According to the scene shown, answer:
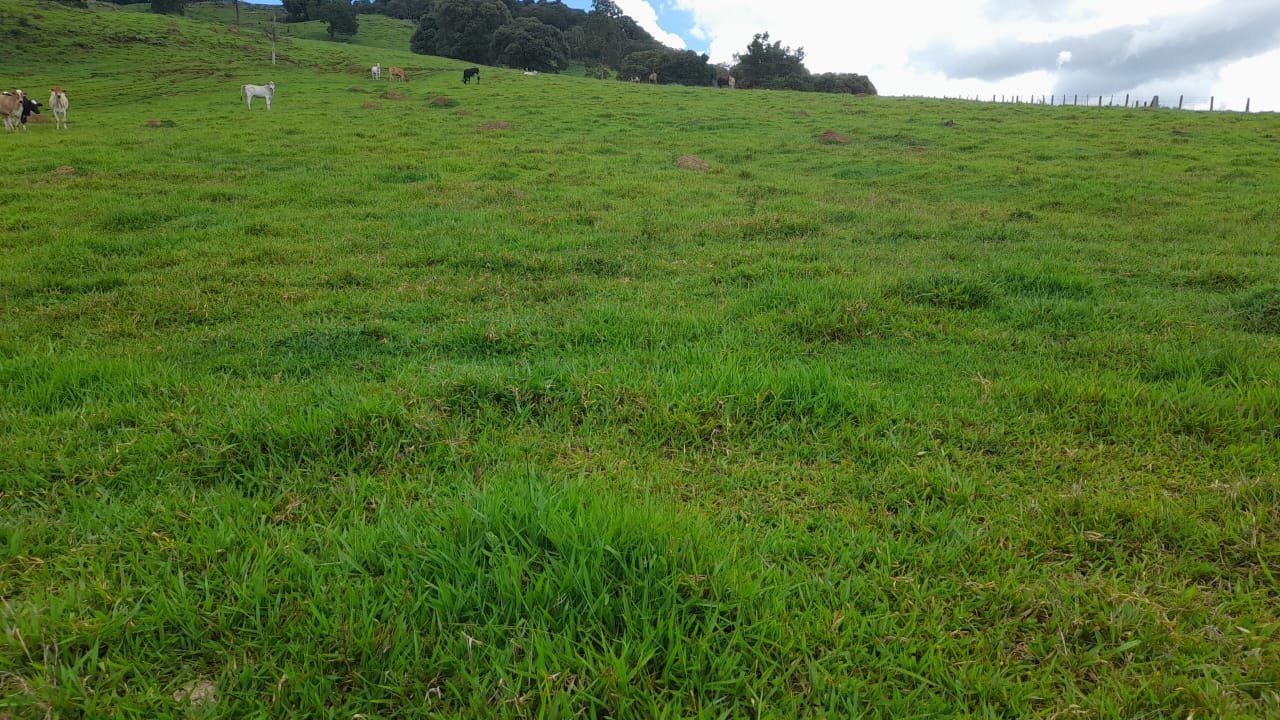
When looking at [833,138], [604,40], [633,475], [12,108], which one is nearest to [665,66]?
[604,40]

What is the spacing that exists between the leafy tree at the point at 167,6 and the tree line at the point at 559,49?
0.44 feet

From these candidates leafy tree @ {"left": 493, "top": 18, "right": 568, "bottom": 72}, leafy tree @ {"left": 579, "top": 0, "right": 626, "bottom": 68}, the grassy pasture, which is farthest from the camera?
leafy tree @ {"left": 579, "top": 0, "right": 626, "bottom": 68}

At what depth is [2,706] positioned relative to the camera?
74.7 inches

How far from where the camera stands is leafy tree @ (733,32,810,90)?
278 feet

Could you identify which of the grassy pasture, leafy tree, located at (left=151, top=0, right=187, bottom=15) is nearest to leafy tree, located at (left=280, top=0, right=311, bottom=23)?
leafy tree, located at (left=151, top=0, right=187, bottom=15)

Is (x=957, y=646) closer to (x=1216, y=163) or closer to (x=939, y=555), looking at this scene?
(x=939, y=555)

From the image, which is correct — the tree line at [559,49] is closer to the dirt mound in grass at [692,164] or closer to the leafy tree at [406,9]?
the leafy tree at [406,9]

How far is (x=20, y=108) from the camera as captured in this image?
23.7 m

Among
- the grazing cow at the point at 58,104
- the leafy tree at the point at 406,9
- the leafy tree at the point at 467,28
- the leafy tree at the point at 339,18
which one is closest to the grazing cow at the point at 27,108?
the grazing cow at the point at 58,104

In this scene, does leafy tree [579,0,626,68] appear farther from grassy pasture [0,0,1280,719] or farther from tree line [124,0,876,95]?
grassy pasture [0,0,1280,719]

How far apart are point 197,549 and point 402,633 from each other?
127cm

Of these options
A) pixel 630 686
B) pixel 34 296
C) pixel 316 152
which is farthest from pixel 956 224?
pixel 316 152

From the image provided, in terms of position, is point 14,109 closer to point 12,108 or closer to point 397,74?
point 12,108

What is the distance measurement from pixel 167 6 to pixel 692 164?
9792 cm
